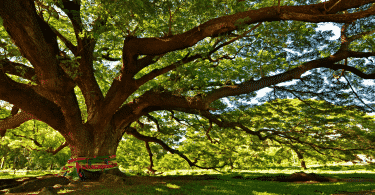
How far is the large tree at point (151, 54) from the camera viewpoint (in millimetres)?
4715

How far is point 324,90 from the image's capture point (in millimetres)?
8273

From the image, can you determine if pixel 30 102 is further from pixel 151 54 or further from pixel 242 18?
pixel 242 18

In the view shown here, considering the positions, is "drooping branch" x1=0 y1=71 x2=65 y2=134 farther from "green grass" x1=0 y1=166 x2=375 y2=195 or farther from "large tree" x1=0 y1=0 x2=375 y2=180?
"green grass" x1=0 y1=166 x2=375 y2=195

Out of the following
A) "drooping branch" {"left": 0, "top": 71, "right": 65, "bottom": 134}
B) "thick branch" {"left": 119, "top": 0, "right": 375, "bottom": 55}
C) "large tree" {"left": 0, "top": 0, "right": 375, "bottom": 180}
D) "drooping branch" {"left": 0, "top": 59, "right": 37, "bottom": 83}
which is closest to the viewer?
"thick branch" {"left": 119, "top": 0, "right": 375, "bottom": 55}

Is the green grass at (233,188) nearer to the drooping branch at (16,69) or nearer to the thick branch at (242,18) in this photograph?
the thick branch at (242,18)

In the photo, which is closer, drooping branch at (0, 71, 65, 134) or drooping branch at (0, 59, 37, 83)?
drooping branch at (0, 71, 65, 134)

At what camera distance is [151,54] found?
595 centimetres

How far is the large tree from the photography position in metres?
4.71

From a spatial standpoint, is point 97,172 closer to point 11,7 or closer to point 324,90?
point 11,7

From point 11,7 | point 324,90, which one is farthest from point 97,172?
point 324,90

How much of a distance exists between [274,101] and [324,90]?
203cm

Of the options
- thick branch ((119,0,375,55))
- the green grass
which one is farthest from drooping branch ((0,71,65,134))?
the green grass

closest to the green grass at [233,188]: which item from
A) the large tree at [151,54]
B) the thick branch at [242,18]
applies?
the large tree at [151,54]

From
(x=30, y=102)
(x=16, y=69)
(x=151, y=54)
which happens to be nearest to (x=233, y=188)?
(x=151, y=54)
